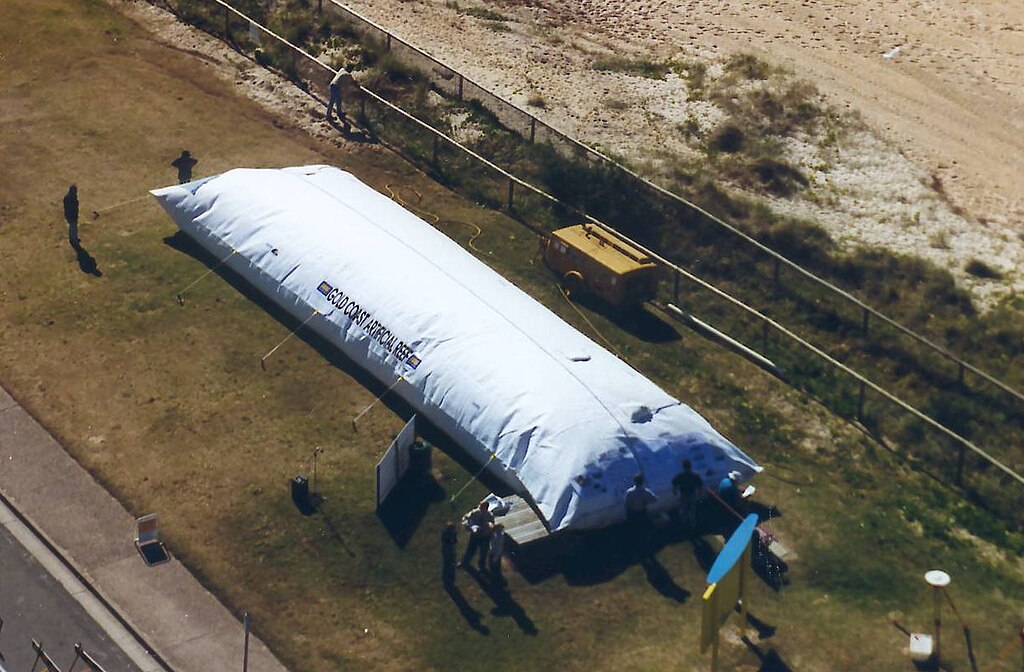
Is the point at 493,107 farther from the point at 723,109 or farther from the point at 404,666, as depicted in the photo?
the point at 404,666

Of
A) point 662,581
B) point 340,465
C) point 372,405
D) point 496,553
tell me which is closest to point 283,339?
point 372,405

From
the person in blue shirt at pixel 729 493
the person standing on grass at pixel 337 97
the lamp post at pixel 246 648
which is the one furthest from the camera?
the person standing on grass at pixel 337 97

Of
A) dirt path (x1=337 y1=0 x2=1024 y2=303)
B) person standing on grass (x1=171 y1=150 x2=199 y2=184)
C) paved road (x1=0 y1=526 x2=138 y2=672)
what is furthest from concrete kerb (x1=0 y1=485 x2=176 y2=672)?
dirt path (x1=337 y1=0 x2=1024 y2=303)

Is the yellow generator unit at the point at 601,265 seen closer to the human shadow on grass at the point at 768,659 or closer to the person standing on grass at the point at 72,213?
the human shadow on grass at the point at 768,659

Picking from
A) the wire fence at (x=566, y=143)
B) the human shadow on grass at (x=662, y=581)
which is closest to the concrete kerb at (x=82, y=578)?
the human shadow on grass at (x=662, y=581)

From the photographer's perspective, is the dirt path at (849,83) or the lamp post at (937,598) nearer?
the lamp post at (937,598)
